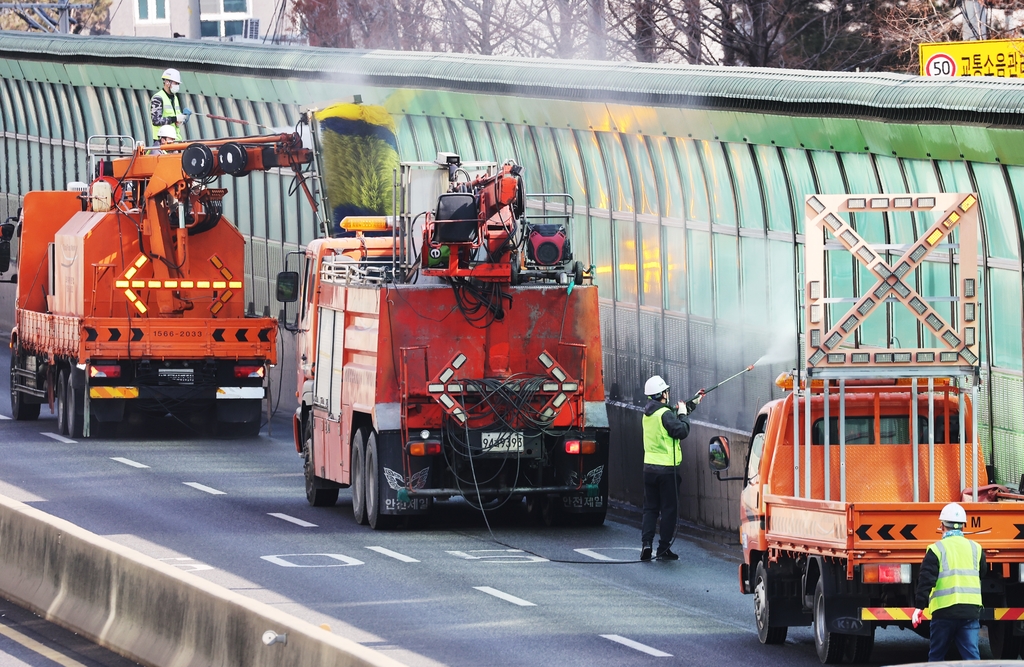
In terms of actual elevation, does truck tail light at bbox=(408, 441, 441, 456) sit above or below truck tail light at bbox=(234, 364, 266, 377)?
below

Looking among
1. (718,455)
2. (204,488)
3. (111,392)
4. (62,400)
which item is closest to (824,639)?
(718,455)

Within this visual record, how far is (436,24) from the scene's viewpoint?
59.0 m

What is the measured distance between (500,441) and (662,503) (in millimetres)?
1829

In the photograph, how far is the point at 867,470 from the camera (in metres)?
15.9

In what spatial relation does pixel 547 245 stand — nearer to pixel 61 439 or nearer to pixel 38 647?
pixel 38 647

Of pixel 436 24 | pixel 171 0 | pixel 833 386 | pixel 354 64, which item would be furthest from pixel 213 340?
pixel 171 0

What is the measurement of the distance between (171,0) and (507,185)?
192 feet

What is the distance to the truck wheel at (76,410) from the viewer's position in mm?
29953

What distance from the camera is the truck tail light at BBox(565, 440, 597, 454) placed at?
70.7 ft

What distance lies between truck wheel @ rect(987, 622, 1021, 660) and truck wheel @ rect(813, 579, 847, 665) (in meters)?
0.96

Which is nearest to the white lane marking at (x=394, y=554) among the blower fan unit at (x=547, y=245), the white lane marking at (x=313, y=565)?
the white lane marking at (x=313, y=565)

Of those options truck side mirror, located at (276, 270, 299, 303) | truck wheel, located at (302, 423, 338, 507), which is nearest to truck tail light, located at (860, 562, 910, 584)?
truck wheel, located at (302, 423, 338, 507)

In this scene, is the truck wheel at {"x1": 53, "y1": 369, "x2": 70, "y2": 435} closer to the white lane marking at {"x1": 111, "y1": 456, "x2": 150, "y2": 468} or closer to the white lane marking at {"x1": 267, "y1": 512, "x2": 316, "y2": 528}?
the white lane marking at {"x1": 111, "y1": 456, "x2": 150, "y2": 468}

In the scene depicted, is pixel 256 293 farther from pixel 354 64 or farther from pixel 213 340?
pixel 213 340
